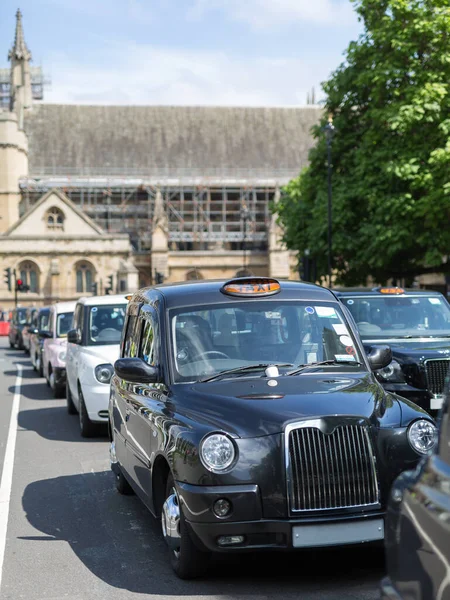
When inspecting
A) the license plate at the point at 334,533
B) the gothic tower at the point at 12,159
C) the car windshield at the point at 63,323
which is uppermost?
the gothic tower at the point at 12,159

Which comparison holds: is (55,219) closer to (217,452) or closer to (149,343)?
(149,343)

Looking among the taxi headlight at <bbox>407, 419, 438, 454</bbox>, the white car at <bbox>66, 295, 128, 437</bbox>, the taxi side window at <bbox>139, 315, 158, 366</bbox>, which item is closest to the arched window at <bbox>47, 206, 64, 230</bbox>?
the white car at <bbox>66, 295, 128, 437</bbox>

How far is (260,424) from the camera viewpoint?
5.07 metres

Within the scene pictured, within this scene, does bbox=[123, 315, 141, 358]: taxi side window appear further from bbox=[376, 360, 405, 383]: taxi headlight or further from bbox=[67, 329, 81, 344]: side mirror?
bbox=[67, 329, 81, 344]: side mirror

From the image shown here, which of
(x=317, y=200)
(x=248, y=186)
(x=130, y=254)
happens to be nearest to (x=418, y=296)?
(x=317, y=200)

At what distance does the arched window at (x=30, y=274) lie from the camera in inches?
2908

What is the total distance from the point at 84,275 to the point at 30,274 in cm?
438

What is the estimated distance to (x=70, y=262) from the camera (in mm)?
73625

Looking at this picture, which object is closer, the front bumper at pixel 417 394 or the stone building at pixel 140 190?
the front bumper at pixel 417 394

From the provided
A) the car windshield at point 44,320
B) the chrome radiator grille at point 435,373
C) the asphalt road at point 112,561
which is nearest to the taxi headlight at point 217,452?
the asphalt road at point 112,561

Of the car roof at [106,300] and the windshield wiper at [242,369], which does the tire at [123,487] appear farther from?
the car roof at [106,300]

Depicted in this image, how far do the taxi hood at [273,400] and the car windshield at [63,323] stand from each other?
13.1 metres

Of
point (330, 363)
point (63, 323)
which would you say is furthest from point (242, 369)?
point (63, 323)

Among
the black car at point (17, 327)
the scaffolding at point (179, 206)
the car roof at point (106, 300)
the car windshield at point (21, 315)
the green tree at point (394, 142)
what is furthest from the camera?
the scaffolding at point (179, 206)
